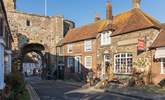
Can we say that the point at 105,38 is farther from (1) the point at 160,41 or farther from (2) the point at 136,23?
(1) the point at 160,41

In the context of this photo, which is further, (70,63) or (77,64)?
(70,63)

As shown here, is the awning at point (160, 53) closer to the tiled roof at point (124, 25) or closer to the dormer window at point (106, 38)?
the tiled roof at point (124, 25)

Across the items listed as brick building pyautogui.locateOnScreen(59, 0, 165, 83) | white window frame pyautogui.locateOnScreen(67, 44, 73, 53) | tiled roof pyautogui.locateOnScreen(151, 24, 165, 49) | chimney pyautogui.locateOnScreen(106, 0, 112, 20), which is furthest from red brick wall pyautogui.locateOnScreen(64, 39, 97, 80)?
tiled roof pyautogui.locateOnScreen(151, 24, 165, 49)

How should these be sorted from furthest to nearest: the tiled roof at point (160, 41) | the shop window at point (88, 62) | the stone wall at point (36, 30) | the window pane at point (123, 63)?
1. the stone wall at point (36, 30)
2. the shop window at point (88, 62)
3. the window pane at point (123, 63)
4. the tiled roof at point (160, 41)

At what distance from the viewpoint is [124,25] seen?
100 feet

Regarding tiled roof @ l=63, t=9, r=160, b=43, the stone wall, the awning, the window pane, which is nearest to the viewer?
the awning

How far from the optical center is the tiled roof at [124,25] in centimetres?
2808

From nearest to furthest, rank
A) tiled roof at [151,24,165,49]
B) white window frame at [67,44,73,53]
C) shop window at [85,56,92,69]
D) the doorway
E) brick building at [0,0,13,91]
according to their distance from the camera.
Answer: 1. brick building at [0,0,13,91]
2. tiled roof at [151,24,165,49]
3. shop window at [85,56,92,69]
4. the doorway
5. white window frame at [67,44,73,53]

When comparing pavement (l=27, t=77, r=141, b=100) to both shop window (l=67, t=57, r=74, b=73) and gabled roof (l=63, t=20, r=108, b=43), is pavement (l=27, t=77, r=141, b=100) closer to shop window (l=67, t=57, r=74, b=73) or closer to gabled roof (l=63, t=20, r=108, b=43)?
gabled roof (l=63, t=20, r=108, b=43)

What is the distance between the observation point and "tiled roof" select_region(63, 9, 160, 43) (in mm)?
28078

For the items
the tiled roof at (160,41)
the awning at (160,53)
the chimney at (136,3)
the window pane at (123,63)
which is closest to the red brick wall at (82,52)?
the window pane at (123,63)

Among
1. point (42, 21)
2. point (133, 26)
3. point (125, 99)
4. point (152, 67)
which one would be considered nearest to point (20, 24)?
point (42, 21)

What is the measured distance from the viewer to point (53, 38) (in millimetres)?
45188

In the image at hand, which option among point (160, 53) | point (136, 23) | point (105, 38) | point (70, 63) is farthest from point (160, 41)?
point (70, 63)
